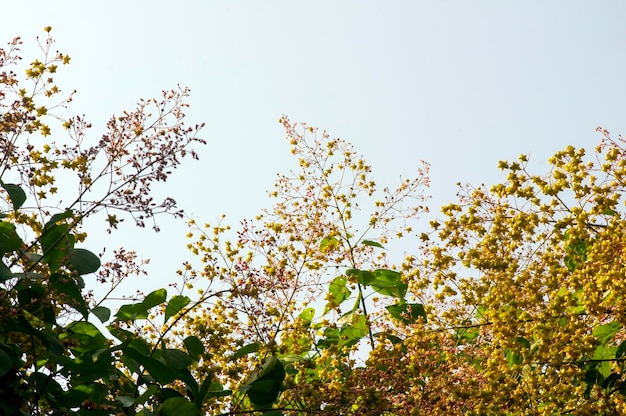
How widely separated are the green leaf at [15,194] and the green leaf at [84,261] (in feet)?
1.00

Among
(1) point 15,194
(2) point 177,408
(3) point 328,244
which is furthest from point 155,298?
(3) point 328,244

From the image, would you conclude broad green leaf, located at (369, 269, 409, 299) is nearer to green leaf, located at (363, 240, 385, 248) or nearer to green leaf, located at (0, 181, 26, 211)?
green leaf, located at (363, 240, 385, 248)

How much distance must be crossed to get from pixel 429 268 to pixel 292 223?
36.6 inches

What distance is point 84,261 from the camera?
10.9 feet

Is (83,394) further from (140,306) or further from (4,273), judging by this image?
(4,273)

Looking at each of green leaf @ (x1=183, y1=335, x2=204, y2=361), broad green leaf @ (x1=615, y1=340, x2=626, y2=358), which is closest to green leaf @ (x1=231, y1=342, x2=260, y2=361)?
green leaf @ (x1=183, y1=335, x2=204, y2=361)

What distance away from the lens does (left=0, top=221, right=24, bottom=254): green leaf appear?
3.02 meters

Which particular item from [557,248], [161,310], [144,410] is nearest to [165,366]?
[144,410]

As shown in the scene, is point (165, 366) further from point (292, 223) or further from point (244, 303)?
point (292, 223)

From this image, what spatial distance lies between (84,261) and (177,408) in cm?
81

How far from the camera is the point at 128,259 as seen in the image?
3.53m

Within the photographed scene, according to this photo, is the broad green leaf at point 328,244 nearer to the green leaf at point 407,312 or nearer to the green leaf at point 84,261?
the green leaf at point 407,312

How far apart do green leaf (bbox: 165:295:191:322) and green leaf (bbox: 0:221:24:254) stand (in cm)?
91

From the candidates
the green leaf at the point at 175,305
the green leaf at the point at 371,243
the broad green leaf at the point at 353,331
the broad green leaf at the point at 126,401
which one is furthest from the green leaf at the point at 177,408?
the green leaf at the point at 371,243
